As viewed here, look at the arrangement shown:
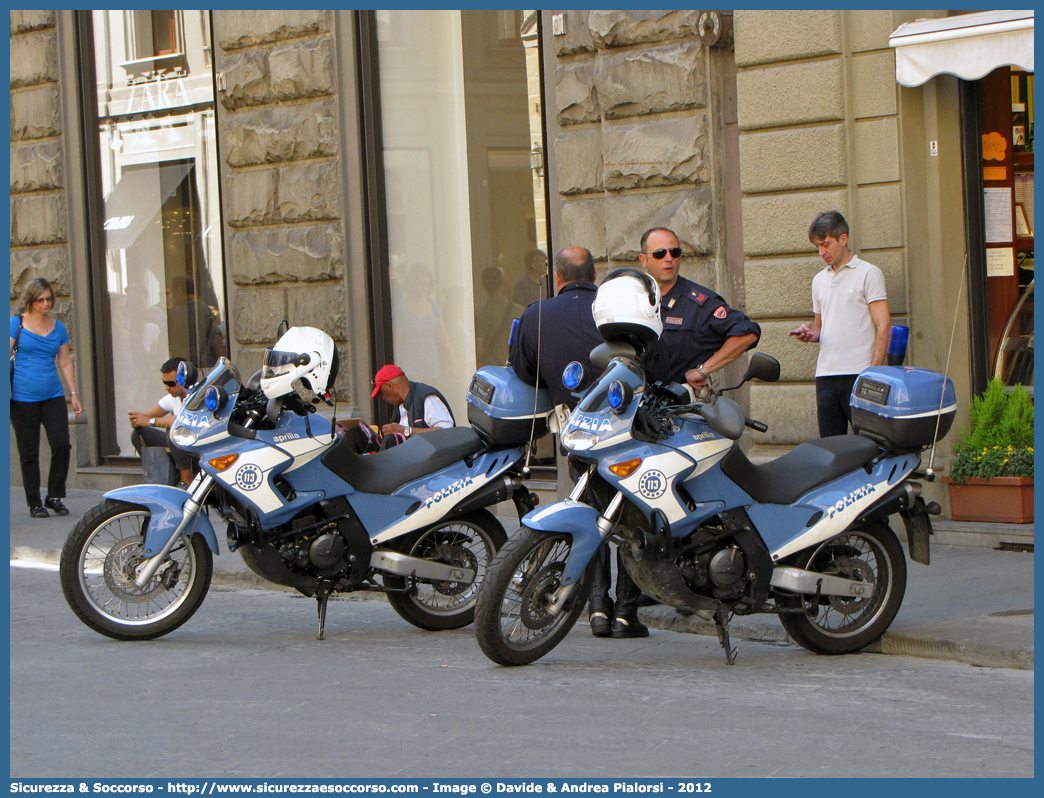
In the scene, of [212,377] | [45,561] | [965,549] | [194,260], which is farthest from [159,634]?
[194,260]

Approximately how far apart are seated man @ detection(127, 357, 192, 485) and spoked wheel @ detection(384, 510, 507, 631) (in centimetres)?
336

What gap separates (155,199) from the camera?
43.7ft

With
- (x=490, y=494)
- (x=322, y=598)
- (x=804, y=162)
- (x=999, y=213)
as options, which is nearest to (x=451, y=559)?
(x=490, y=494)

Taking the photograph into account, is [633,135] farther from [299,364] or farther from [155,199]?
[155,199]

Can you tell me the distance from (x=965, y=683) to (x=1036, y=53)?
3.99 meters

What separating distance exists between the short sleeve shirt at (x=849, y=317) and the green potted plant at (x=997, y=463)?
0.87m

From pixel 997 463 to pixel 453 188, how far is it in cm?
518

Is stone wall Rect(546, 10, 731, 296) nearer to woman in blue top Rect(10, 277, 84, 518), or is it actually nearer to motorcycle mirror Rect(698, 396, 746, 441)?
motorcycle mirror Rect(698, 396, 746, 441)

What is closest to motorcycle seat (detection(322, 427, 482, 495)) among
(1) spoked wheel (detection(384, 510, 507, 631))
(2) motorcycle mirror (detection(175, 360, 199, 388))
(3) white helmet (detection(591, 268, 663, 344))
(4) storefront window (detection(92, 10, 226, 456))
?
(1) spoked wheel (detection(384, 510, 507, 631))

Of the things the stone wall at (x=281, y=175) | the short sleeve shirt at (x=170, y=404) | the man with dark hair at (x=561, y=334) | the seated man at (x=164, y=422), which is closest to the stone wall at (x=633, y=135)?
the stone wall at (x=281, y=175)

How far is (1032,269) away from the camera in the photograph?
8773 millimetres

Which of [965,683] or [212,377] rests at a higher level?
[212,377]

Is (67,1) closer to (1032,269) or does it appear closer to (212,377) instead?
(212,377)

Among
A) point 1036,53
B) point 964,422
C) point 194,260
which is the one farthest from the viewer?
point 194,260
